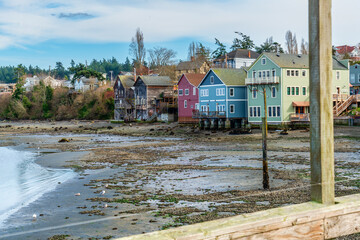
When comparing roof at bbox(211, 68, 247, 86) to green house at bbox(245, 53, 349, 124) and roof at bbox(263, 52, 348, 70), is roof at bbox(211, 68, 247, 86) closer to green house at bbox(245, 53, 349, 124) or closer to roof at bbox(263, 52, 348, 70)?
green house at bbox(245, 53, 349, 124)

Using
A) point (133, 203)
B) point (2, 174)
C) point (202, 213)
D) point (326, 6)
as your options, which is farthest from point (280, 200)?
point (2, 174)

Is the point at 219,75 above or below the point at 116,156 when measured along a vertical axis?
above

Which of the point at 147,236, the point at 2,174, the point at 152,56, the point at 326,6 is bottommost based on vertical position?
the point at 2,174

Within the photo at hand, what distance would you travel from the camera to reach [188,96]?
70812mm

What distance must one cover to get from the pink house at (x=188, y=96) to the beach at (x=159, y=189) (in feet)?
110

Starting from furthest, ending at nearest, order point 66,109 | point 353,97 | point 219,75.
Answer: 1. point 66,109
2. point 219,75
3. point 353,97

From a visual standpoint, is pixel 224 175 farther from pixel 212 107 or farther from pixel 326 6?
pixel 212 107

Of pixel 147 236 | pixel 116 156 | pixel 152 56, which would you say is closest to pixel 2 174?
pixel 116 156

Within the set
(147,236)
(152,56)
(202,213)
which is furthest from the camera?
(152,56)

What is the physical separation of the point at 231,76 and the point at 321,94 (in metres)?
60.0

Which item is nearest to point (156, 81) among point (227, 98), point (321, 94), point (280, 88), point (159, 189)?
point (227, 98)

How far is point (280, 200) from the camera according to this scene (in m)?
14.5

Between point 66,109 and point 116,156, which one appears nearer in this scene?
point 116,156

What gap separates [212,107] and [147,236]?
6082 centimetres
